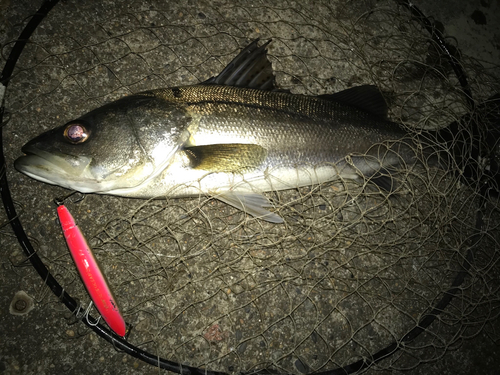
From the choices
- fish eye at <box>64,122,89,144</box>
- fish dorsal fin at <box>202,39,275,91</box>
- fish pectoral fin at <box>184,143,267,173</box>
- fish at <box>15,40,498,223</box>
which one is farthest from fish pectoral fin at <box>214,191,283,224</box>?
fish eye at <box>64,122,89,144</box>

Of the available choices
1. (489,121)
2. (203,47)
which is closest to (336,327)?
(489,121)

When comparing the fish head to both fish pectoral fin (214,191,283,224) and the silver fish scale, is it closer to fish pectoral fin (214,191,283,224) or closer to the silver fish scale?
the silver fish scale

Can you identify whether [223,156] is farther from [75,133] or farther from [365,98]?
[365,98]

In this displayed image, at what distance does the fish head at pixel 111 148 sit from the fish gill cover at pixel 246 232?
297 mm

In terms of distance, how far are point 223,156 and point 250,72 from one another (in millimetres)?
681

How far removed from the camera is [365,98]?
231 cm

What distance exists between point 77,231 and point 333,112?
182 cm

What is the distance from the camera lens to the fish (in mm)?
1824

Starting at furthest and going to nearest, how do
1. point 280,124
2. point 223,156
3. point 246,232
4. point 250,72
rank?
point 246,232, point 250,72, point 280,124, point 223,156

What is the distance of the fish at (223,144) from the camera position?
5.98 feet

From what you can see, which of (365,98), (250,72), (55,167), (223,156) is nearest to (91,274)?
(55,167)

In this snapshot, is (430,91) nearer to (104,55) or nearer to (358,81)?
(358,81)

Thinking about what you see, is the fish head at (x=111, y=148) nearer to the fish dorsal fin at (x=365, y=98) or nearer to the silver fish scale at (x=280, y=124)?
the silver fish scale at (x=280, y=124)

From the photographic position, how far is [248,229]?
89.4 inches
